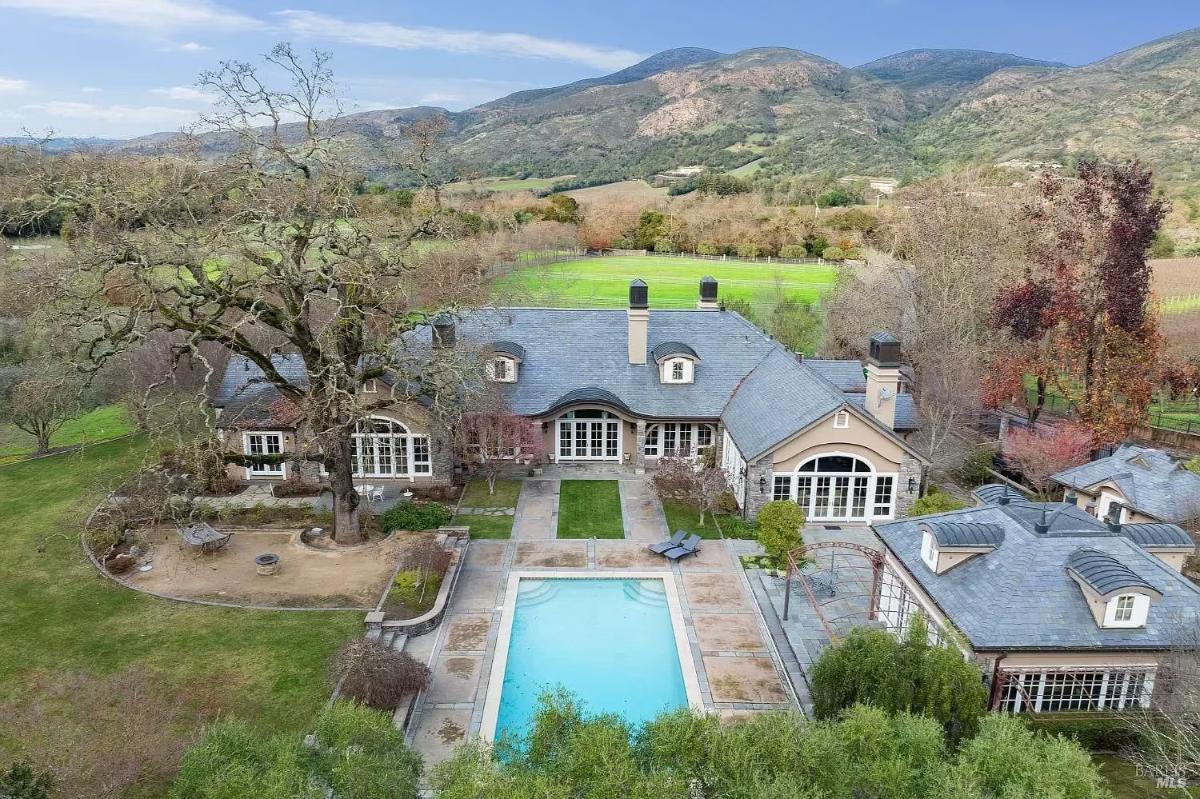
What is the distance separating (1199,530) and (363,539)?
81.8 feet

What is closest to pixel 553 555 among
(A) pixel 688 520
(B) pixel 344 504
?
(A) pixel 688 520

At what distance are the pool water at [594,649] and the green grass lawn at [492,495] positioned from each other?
6180 millimetres

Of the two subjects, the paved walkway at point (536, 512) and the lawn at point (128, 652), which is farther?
the paved walkway at point (536, 512)

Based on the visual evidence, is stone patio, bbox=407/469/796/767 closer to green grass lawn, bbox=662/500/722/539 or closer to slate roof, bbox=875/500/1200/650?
green grass lawn, bbox=662/500/722/539

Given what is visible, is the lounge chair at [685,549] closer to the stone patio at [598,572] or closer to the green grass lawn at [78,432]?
the stone patio at [598,572]

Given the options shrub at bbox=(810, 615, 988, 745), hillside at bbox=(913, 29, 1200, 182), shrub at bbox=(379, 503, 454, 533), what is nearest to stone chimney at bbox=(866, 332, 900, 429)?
shrub at bbox=(810, 615, 988, 745)

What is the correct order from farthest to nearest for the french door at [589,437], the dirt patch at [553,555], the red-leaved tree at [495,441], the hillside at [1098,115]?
the hillside at [1098,115]
the french door at [589,437]
the red-leaved tree at [495,441]
the dirt patch at [553,555]

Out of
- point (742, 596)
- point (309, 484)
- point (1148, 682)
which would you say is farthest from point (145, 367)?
point (1148, 682)

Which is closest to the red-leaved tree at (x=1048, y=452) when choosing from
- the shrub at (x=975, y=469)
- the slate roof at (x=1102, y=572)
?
the shrub at (x=975, y=469)

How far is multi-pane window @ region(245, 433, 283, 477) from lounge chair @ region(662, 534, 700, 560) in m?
15.6

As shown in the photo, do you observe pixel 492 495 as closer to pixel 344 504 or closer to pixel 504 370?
pixel 504 370

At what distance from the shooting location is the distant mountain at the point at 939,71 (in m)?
140

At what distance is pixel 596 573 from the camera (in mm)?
22188

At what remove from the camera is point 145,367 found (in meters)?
32.3
